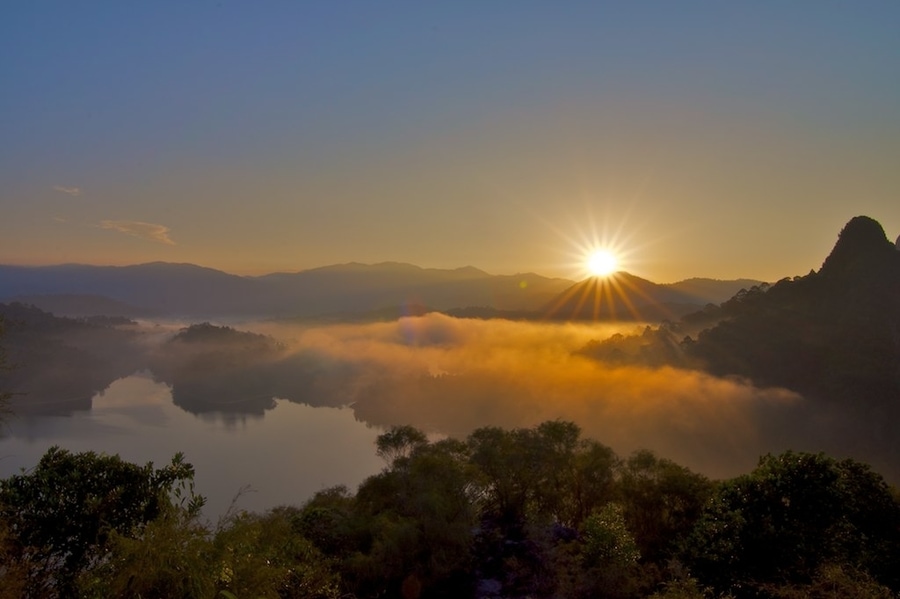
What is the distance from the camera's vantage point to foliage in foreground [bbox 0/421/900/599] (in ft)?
36.2

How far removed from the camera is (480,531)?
29125 millimetres

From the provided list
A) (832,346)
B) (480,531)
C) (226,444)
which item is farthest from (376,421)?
(480,531)

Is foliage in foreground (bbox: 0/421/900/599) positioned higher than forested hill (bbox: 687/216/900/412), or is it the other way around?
forested hill (bbox: 687/216/900/412)

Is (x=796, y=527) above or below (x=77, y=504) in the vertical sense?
below

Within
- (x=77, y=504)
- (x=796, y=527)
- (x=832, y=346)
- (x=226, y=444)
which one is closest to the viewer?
(x=77, y=504)

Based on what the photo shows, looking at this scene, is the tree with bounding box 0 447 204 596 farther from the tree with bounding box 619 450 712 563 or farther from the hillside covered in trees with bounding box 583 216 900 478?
the hillside covered in trees with bounding box 583 216 900 478

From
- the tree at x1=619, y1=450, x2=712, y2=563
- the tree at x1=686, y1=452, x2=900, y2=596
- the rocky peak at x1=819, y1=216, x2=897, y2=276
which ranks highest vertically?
the rocky peak at x1=819, y1=216, x2=897, y2=276

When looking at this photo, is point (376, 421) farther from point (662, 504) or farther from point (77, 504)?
point (77, 504)

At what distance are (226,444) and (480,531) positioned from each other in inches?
4715

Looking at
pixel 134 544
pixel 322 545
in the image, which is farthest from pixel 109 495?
pixel 322 545

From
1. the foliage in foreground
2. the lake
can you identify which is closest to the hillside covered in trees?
the lake

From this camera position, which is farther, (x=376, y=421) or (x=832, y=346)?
(x=376, y=421)

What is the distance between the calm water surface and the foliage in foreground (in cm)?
6151

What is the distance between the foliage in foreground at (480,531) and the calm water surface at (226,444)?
6151 cm
